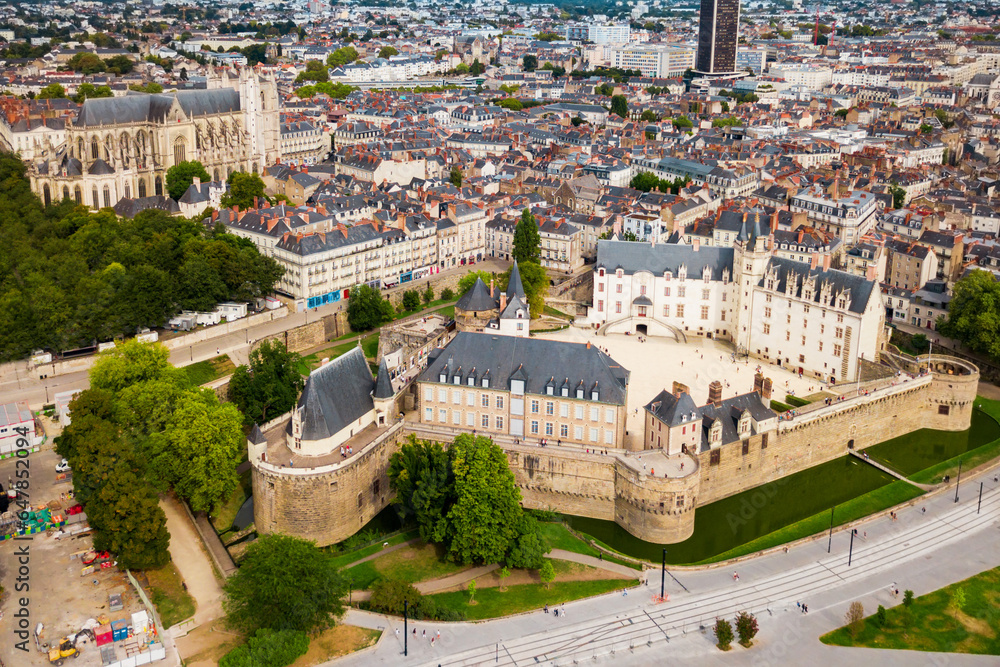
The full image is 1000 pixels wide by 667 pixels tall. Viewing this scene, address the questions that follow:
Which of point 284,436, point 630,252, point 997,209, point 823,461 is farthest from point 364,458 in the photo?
point 997,209

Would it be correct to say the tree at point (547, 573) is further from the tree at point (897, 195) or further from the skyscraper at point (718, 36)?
the skyscraper at point (718, 36)

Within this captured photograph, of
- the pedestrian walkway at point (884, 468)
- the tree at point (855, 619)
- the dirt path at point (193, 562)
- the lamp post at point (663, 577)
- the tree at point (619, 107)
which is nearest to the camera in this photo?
the tree at point (855, 619)

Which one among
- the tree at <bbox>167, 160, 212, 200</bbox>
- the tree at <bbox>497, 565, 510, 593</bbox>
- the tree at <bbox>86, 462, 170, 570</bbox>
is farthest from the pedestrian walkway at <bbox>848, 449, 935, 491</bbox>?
the tree at <bbox>167, 160, 212, 200</bbox>

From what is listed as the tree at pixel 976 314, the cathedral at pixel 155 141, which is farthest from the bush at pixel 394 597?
the cathedral at pixel 155 141

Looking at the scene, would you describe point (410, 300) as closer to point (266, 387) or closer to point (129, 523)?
point (266, 387)

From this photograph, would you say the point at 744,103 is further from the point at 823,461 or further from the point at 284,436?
the point at 284,436

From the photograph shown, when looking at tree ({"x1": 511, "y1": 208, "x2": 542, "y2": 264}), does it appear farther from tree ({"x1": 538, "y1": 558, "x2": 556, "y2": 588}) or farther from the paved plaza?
tree ({"x1": 538, "y1": 558, "x2": 556, "y2": 588})
